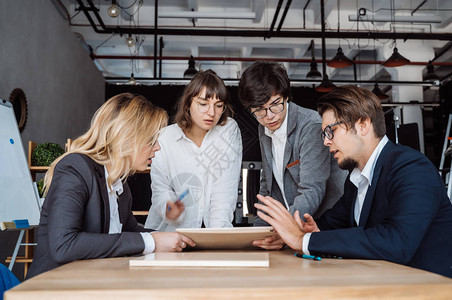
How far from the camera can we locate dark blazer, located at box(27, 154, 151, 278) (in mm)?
1223

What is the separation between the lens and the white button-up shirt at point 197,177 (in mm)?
2156

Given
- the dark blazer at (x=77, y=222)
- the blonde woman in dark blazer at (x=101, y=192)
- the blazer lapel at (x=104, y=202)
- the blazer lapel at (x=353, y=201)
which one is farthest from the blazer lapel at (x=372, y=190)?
the blazer lapel at (x=104, y=202)

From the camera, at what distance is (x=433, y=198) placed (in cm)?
124

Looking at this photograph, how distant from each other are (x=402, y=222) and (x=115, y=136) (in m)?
1.00

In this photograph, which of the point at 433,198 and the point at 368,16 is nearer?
the point at 433,198

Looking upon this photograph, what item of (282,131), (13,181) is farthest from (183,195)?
(13,181)

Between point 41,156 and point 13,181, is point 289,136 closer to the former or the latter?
point 13,181

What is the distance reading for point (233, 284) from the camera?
760 millimetres

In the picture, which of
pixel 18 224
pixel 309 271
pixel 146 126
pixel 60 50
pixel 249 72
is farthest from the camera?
pixel 60 50

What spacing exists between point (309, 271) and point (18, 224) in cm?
271

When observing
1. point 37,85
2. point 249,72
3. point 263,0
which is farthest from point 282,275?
point 263,0

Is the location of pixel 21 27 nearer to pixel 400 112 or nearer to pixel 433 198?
pixel 433 198

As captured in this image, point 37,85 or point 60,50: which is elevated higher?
point 60,50

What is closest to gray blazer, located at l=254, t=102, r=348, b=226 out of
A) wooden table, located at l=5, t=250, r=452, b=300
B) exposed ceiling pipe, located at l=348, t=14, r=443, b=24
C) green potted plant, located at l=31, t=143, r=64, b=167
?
wooden table, located at l=5, t=250, r=452, b=300
